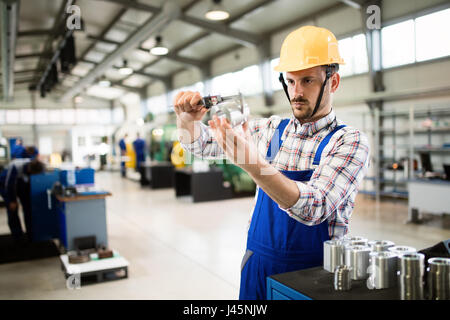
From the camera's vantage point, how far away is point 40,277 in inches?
178

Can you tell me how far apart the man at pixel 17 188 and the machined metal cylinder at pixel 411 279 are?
5575mm

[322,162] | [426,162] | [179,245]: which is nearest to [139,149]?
[179,245]

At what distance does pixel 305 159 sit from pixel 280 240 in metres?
0.34

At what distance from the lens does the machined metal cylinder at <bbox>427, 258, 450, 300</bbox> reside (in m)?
1.06

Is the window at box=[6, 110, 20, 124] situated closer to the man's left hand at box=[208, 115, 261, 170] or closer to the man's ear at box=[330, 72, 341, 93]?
the man's ear at box=[330, 72, 341, 93]

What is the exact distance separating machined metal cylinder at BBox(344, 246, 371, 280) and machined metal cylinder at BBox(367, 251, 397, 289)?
1.9 inches

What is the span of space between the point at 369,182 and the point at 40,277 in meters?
8.46

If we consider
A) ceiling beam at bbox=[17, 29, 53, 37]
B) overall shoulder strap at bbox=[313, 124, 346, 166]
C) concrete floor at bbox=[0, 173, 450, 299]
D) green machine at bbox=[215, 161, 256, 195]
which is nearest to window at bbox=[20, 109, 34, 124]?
ceiling beam at bbox=[17, 29, 53, 37]

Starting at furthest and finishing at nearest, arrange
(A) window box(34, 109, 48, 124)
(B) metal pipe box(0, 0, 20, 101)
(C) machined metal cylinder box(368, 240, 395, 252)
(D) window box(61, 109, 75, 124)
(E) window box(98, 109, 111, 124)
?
1. (E) window box(98, 109, 111, 124)
2. (D) window box(61, 109, 75, 124)
3. (A) window box(34, 109, 48, 124)
4. (B) metal pipe box(0, 0, 20, 101)
5. (C) machined metal cylinder box(368, 240, 395, 252)

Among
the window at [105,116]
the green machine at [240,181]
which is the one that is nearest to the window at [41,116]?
the window at [105,116]

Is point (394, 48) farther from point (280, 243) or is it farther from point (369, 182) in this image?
point (280, 243)

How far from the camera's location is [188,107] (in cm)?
146

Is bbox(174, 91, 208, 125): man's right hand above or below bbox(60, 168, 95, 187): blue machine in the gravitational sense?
above
